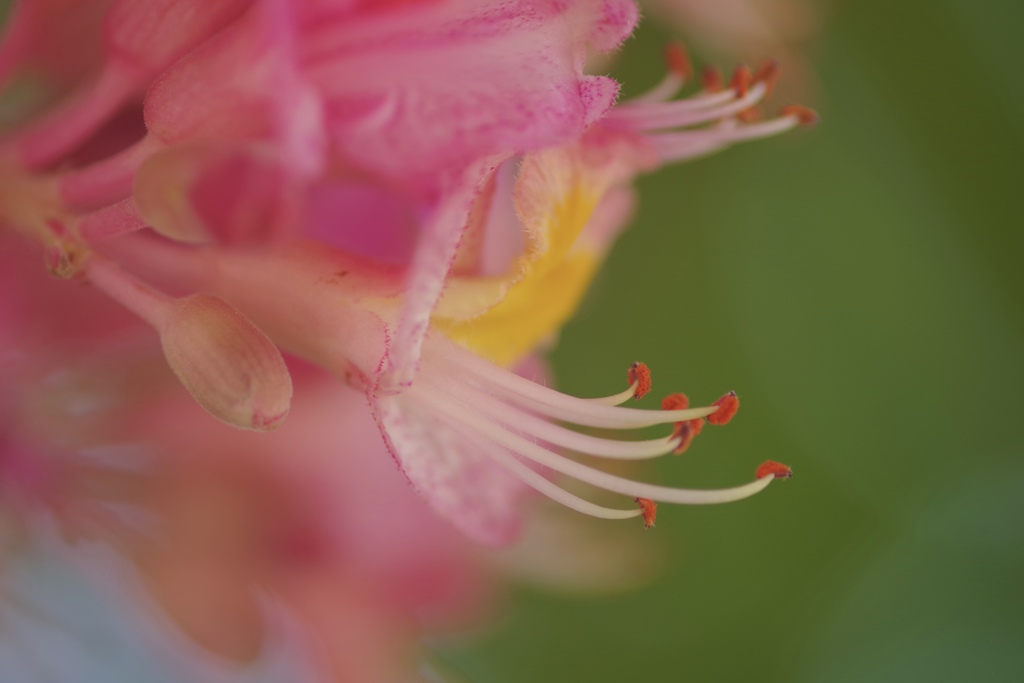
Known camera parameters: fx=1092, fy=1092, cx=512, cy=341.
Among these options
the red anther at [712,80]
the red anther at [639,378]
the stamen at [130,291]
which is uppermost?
the red anther at [712,80]

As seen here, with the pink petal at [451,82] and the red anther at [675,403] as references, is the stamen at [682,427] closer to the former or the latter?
the red anther at [675,403]

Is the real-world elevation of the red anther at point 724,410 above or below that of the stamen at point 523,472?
above

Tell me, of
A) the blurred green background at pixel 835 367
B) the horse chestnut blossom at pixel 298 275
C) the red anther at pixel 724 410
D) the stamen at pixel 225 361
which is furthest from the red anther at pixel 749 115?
the blurred green background at pixel 835 367

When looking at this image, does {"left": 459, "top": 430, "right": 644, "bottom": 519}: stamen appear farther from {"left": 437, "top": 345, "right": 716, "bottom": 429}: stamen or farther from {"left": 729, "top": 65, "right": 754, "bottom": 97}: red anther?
{"left": 729, "top": 65, "right": 754, "bottom": 97}: red anther

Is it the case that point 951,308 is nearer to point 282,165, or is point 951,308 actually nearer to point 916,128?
point 916,128

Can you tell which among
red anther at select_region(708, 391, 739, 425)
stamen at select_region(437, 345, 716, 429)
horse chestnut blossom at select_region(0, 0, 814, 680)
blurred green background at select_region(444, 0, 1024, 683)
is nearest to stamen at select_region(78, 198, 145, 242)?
horse chestnut blossom at select_region(0, 0, 814, 680)

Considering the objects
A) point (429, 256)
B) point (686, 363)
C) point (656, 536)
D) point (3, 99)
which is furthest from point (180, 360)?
point (686, 363)

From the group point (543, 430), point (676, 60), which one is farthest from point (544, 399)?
point (676, 60)

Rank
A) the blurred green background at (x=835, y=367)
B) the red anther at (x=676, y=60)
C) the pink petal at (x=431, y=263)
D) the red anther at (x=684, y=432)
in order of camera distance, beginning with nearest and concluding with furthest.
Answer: the pink petal at (x=431, y=263)
the red anther at (x=684, y=432)
the red anther at (x=676, y=60)
the blurred green background at (x=835, y=367)
